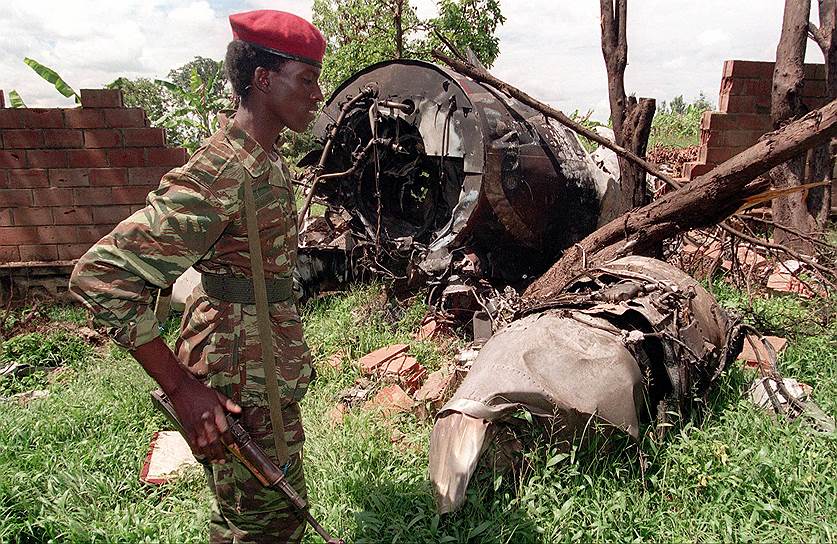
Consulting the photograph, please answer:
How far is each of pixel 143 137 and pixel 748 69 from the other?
7128 mm

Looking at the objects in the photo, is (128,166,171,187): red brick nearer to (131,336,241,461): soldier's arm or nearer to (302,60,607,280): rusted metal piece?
(302,60,607,280): rusted metal piece

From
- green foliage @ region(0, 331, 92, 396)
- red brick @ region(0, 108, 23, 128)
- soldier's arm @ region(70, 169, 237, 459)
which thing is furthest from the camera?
red brick @ region(0, 108, 23, 128)

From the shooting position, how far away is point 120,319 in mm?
1477

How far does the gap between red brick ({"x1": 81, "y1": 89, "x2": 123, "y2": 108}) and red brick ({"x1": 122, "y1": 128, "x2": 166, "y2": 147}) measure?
275 millimetres

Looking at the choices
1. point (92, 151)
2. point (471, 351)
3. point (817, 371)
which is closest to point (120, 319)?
point (471, 351)

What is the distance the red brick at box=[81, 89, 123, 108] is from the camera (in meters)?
5.18

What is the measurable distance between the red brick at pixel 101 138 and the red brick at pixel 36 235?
806mm

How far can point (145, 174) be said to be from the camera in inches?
211

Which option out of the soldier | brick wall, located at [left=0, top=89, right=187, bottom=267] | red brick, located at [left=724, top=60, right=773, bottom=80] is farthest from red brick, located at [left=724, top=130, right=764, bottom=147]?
the soldier

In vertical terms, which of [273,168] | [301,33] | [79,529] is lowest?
[79,529]

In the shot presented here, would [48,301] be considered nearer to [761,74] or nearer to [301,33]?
[301,33]

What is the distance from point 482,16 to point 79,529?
13051 millimetres

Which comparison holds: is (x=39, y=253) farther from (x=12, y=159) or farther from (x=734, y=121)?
(x=734, y=121)

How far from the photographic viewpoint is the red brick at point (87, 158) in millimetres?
5207
